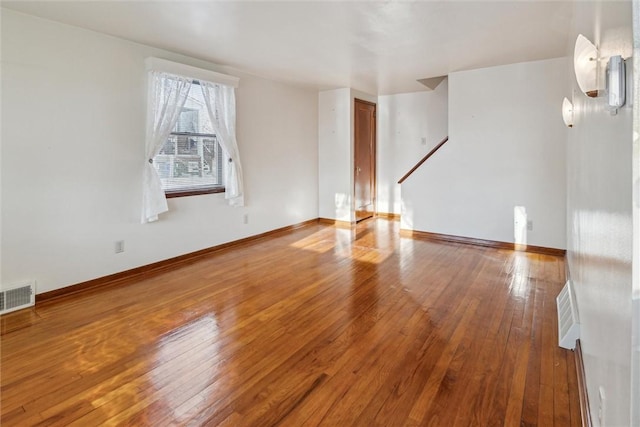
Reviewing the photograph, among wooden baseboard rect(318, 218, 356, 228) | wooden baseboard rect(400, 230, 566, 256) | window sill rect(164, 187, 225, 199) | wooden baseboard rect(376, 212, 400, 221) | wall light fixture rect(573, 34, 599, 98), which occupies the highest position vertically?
wall light fixture rect(573, 34, 599, 98)

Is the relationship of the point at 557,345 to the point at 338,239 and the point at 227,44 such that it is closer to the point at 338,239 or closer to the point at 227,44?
the point at 338,239

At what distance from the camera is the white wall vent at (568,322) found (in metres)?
2.25

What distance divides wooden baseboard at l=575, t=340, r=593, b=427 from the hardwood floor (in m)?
0.04

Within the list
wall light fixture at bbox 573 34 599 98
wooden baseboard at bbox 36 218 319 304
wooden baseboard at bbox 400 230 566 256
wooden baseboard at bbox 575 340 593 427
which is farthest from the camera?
wooden baseboard at bbox 400 230 566 256

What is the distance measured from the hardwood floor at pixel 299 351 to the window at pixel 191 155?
1.13m

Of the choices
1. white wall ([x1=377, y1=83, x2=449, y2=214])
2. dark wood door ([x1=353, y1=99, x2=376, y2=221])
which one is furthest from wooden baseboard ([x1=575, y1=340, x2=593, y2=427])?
white wall ([x1=377, y1=83, x2=449, y2=214])

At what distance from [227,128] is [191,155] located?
0.59m

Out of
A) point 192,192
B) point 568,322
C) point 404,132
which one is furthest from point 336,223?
point 568,322

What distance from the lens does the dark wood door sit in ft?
21.0

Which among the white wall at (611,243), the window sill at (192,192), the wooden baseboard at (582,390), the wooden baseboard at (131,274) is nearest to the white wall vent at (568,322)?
the wooden baseboard at (582,390)

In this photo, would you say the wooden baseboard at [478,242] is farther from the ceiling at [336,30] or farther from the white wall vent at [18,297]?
the white wall vent at [18,297]

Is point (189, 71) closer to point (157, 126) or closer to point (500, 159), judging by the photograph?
point (157, 126)

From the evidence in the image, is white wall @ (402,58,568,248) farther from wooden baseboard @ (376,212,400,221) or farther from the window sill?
the window sill

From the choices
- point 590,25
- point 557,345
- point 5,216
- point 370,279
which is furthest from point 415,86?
point 5,216
